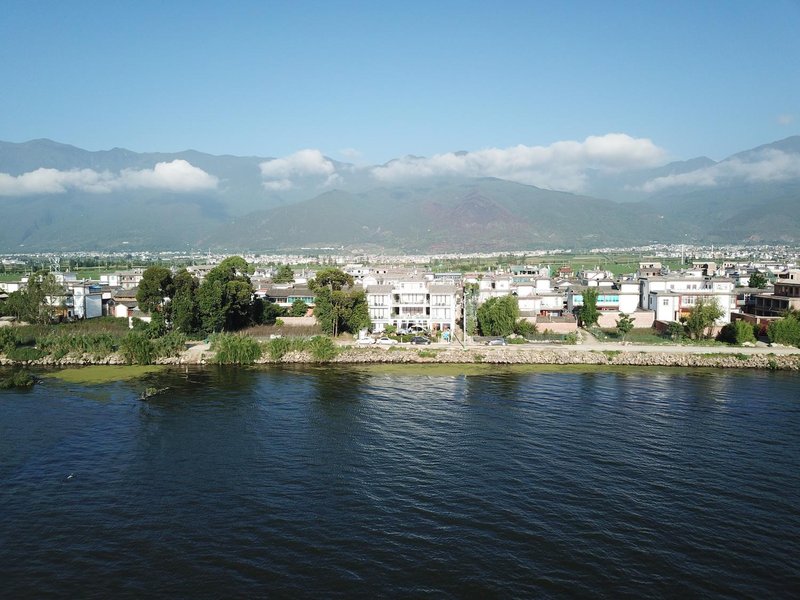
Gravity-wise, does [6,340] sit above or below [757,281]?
below

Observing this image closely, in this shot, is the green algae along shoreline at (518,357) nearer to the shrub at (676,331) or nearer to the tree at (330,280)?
the shrub at (676,331)

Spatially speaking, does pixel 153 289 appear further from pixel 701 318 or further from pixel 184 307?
pixel 701 318

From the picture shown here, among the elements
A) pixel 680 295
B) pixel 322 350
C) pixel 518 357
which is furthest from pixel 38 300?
pixel 680 295

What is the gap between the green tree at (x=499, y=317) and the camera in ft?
116

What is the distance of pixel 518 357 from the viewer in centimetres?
3098

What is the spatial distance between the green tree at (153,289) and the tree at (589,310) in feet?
83.8

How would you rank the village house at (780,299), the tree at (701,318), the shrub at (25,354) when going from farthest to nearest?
the village house at (780,299) < the tree at (701,318) < the shrub at (25,354)

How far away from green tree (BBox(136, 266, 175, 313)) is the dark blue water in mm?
12166

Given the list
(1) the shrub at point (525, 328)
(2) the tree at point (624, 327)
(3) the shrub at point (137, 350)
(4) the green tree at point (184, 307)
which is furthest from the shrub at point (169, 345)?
(2) the tree at point (624, 327)

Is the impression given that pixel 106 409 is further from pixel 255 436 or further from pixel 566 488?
pixel 566 488

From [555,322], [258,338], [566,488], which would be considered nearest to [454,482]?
[566,488]

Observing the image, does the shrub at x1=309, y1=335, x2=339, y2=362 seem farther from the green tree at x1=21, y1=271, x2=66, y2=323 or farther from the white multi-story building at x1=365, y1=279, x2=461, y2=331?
the green tree at x1=21, y1=271, x2=66, y2=323

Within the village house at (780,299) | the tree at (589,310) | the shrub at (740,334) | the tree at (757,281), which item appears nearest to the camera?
the shrub at (740,334)

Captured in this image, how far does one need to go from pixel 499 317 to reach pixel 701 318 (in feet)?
37.4
